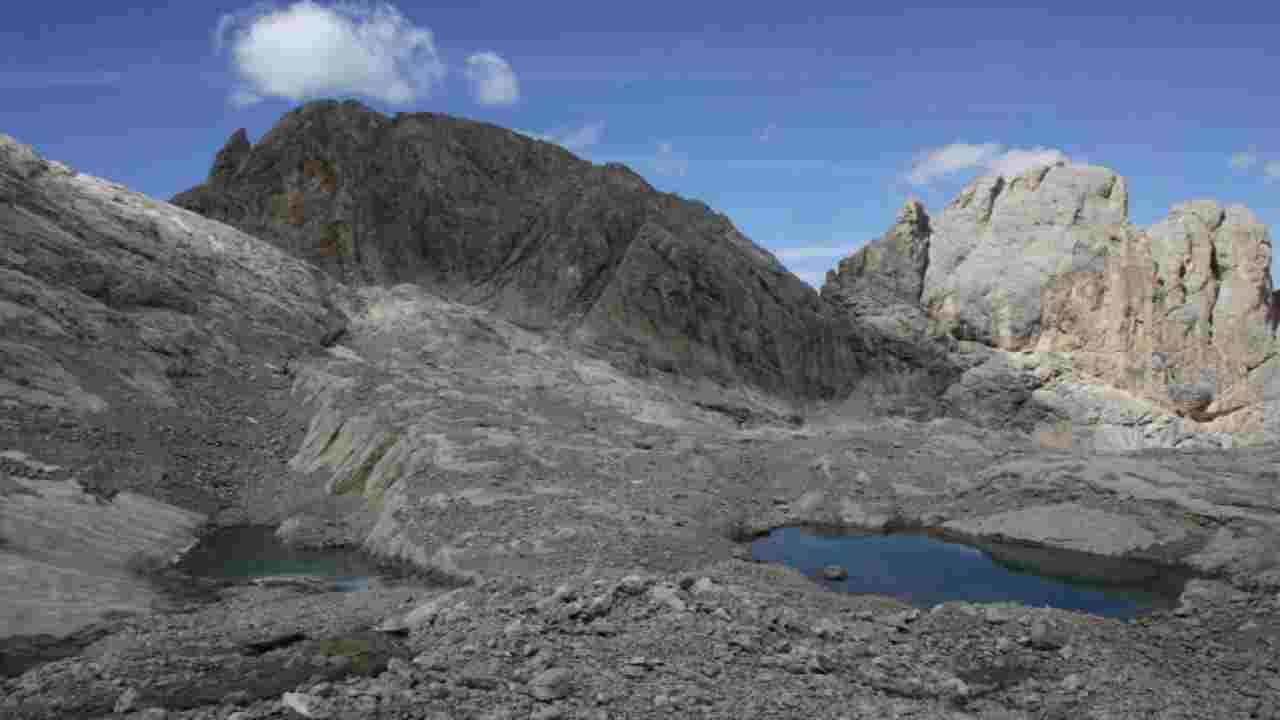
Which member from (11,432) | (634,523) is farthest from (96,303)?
(634,523)

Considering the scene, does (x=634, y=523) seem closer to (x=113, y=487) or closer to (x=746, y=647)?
(x=746, y=647)

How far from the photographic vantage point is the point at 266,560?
122ft

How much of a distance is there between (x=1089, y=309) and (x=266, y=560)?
87713 mm

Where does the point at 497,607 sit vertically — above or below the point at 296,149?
below

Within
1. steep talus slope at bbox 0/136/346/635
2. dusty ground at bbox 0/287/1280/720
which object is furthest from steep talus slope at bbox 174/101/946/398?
dusty ground at bbox 0/287/1280/720

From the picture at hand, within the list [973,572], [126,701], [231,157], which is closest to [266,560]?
[126,701]

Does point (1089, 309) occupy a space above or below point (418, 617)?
above

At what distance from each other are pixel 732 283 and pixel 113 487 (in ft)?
203

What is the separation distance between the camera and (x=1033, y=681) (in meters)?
21.5

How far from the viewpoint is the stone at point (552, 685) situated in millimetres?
18062

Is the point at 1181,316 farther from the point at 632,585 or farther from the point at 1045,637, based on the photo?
the point at 632,585

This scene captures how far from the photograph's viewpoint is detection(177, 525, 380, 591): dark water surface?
34.6 m

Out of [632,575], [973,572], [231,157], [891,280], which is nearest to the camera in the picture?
[632,575]

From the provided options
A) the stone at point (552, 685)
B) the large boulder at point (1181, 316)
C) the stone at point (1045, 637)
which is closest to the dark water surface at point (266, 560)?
the stone at point (552, 685)
